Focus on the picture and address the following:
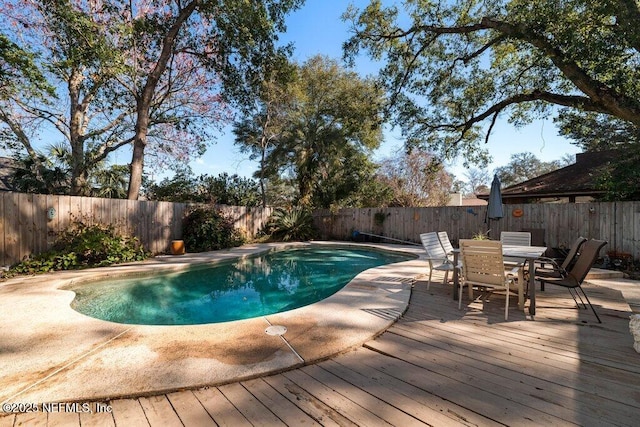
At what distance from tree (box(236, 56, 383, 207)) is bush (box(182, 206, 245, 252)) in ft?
20.1

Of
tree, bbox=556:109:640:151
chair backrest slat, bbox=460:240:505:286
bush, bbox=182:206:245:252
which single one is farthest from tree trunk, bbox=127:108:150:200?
tree, bbox=556:109:640:151

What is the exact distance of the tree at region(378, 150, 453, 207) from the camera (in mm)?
19203

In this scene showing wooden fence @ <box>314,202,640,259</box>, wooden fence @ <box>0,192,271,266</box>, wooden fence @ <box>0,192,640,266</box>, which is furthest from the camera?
wooden fence @ <box>314,202,640,259</box>

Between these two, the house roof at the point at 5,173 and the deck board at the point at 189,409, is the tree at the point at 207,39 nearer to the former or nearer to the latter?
the deck board at the point at 189,409

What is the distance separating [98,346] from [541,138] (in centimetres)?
1292

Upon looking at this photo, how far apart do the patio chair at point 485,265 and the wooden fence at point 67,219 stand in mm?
8684

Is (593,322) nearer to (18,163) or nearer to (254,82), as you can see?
(254,82)

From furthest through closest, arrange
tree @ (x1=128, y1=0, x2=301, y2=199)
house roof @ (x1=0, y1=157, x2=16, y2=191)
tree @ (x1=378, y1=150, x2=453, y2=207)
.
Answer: tree @ (x1=378, y1=150, x2=453, y2=207) < house roof @ (x1=0, y1=157, x2=16, y2=191) < tree @ (x1=128, y1=0, x2=301, y2=199)

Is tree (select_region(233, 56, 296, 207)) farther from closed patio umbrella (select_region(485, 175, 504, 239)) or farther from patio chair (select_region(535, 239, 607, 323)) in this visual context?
patio chair (select_region(535, 239, 607, 323))

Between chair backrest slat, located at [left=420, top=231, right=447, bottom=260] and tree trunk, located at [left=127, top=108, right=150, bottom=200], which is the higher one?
tree trunk, located at [left=127, top=108, right=150, bottom=200]

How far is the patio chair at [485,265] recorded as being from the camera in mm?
3466

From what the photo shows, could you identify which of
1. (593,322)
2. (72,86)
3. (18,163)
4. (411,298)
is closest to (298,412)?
(411,298)

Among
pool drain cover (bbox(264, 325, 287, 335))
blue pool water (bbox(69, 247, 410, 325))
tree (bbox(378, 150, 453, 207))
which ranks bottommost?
blue pool water (bbox(69, 247, 410, 325))

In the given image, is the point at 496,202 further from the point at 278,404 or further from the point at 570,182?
the point at 278,404
